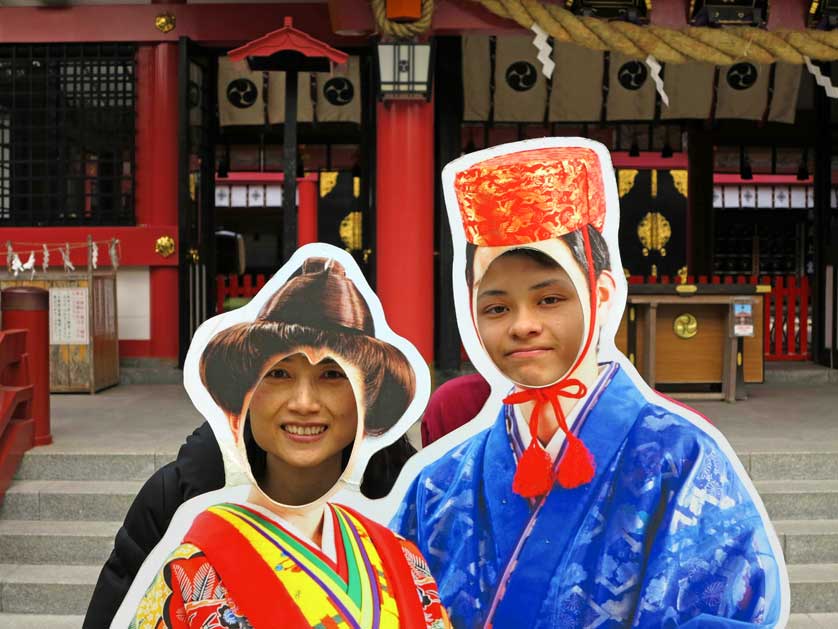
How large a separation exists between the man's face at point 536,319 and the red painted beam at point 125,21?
625 centimetres

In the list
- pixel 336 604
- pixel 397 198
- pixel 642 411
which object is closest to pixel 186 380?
pixel 336 604

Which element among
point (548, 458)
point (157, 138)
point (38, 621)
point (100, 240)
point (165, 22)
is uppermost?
point (165, 22)

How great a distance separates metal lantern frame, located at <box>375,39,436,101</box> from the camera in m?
5.70

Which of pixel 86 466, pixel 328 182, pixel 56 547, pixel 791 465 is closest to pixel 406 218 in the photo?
pixel 86 466

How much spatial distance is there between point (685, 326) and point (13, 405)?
455cm

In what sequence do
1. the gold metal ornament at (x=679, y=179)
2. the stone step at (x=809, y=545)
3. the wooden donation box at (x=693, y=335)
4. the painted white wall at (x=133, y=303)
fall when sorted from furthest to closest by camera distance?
the gold metal ornament at (x=679, y=179), the painted white wall at (x=133, y=303), the wooden donation box at (x=693, y=335), the stone step at (x=809, y=545)

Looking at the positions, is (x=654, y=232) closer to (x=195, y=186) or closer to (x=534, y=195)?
(x=195, y=186)

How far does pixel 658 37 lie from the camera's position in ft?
18.7

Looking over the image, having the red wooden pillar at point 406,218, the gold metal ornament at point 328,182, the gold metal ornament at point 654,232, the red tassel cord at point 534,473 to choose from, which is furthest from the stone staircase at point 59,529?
the gold metal ornament at point 654,232

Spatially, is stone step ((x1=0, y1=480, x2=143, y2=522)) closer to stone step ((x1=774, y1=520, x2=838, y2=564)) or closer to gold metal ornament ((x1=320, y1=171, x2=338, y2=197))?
stone step ((x1=774, y1=520, x2=838, y2=564))

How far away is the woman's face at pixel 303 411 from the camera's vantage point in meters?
1.51

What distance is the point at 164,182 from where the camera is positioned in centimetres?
757

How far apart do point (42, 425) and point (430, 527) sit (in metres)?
3.96

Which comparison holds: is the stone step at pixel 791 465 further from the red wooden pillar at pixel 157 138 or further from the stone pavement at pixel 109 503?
the red wooden pillar at pixel 157 138
